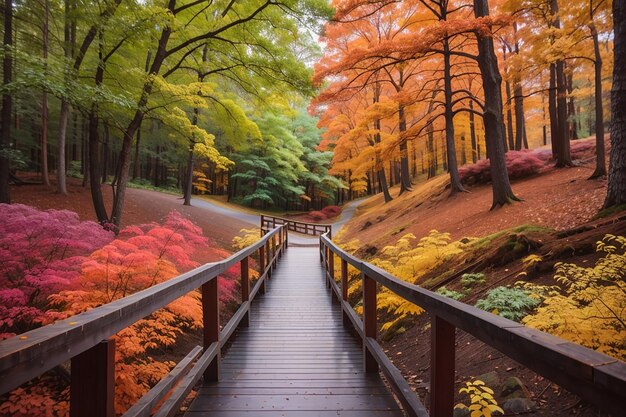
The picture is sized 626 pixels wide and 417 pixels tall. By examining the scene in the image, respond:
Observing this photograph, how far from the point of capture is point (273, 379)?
353 cm

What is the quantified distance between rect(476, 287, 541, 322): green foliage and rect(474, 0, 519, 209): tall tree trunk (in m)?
6.78

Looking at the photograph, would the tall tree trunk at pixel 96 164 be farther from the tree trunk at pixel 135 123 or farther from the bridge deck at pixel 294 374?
the bridge deck at pixel 294 374

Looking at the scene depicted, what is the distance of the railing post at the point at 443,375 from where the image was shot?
1.84 m

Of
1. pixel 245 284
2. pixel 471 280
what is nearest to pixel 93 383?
pixel 245 284

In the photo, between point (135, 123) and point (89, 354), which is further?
point (135, 123)

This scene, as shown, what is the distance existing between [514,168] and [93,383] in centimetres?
1581

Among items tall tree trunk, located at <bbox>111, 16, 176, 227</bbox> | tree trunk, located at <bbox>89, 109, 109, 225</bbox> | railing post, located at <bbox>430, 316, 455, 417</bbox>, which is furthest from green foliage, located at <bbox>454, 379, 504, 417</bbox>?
tree trunk, located at <bbox>89, 109, 109, 225</bbox>

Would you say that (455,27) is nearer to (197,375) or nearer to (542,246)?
(542,246)

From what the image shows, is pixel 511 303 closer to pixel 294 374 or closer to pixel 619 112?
pixel 294 374

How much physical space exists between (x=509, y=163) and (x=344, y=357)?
44.5 ft

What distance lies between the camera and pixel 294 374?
3658 mm

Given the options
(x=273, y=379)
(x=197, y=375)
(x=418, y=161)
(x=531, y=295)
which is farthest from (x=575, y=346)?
(x=418, y=161)

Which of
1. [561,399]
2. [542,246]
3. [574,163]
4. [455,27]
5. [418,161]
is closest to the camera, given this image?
[561,399]

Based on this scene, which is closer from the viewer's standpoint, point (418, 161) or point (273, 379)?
point (273, 379)
